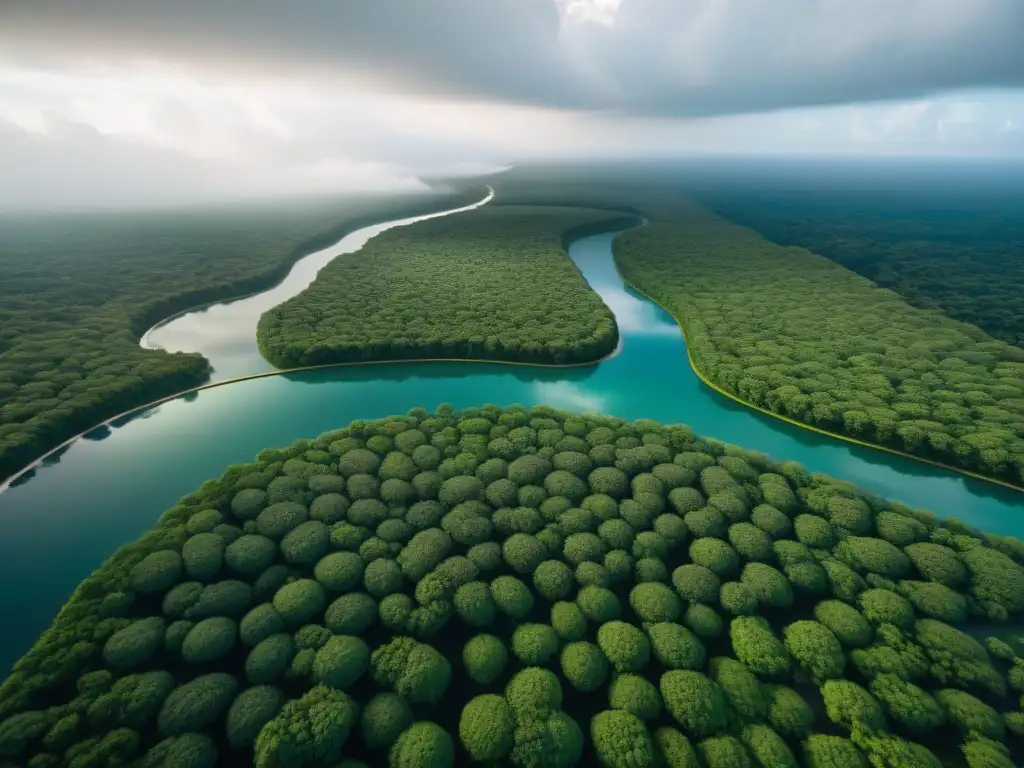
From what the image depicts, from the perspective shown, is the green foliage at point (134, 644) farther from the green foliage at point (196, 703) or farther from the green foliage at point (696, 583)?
the green foliage at point (696, 583)

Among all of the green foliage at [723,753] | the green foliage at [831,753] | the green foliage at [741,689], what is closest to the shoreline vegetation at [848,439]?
the green foliage at [741,689]

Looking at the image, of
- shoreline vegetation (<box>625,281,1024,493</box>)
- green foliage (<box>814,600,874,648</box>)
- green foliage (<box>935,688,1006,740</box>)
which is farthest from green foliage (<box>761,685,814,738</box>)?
shoreline vegetation (<box>625,281,1024,493</box>)

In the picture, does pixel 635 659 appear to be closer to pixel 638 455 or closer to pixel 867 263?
pixel 638 455

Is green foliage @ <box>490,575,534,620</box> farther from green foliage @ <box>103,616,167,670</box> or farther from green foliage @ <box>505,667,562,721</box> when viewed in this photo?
green foliage @ <box>103,616,167,670</box>

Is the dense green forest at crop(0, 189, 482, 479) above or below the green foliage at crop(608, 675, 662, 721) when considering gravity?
below

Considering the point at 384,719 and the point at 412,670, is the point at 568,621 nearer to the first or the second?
the point at 412,670

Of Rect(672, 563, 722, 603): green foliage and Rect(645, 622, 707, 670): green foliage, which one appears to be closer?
Rect(645, 622, 707, 670): green foliage

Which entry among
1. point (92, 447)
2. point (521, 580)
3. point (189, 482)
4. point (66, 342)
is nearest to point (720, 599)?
point (521, 580)
